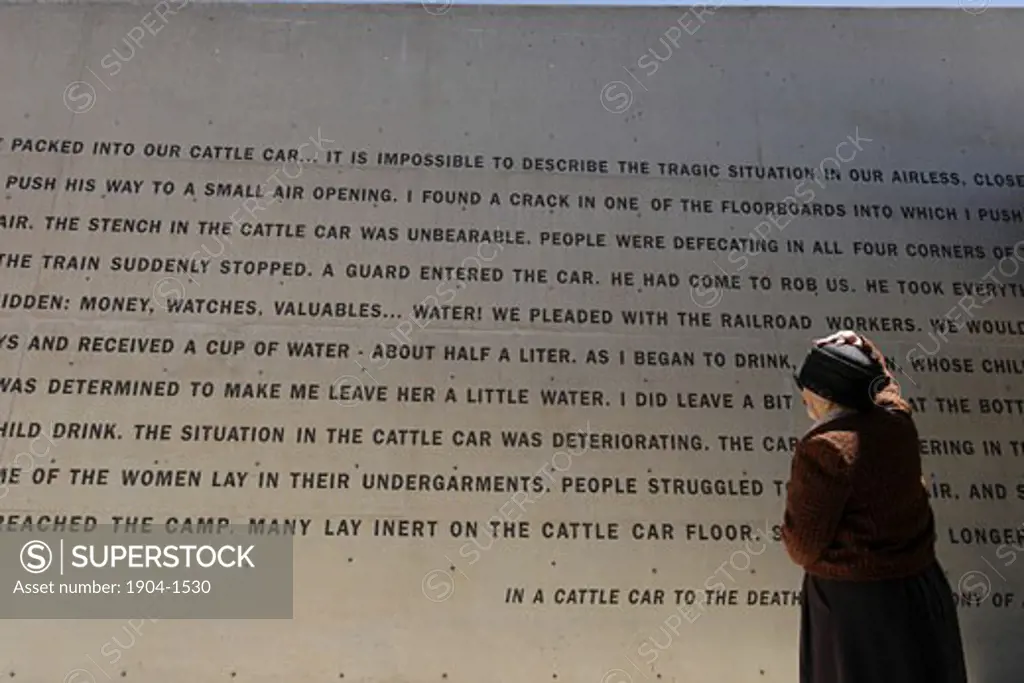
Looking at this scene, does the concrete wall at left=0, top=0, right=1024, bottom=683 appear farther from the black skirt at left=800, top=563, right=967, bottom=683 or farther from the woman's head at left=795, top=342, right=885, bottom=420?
the woman's head at left=795, top=342, right=885, bottom=420

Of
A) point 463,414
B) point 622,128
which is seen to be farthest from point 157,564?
point 622,128

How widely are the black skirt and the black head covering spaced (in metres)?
0.39

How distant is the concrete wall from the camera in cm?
240

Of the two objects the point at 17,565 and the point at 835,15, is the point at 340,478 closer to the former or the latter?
the point at 17,565

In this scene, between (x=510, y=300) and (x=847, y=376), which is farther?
(x=510, y=300)

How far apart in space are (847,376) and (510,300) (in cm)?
125

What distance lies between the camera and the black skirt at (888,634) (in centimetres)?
165

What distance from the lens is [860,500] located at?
162cm

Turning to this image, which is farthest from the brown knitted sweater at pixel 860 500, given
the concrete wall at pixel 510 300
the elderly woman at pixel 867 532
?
the concrete wall at pixel 510 300

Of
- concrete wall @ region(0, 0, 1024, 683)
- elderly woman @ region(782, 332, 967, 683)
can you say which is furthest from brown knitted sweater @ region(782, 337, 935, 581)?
concrete wall @ region(0, 0, 1024, 683)

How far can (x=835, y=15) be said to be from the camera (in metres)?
3.14

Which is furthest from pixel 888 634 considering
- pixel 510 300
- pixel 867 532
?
pixel 510 300

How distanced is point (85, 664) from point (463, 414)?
132 cm

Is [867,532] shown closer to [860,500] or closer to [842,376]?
[860,500]
